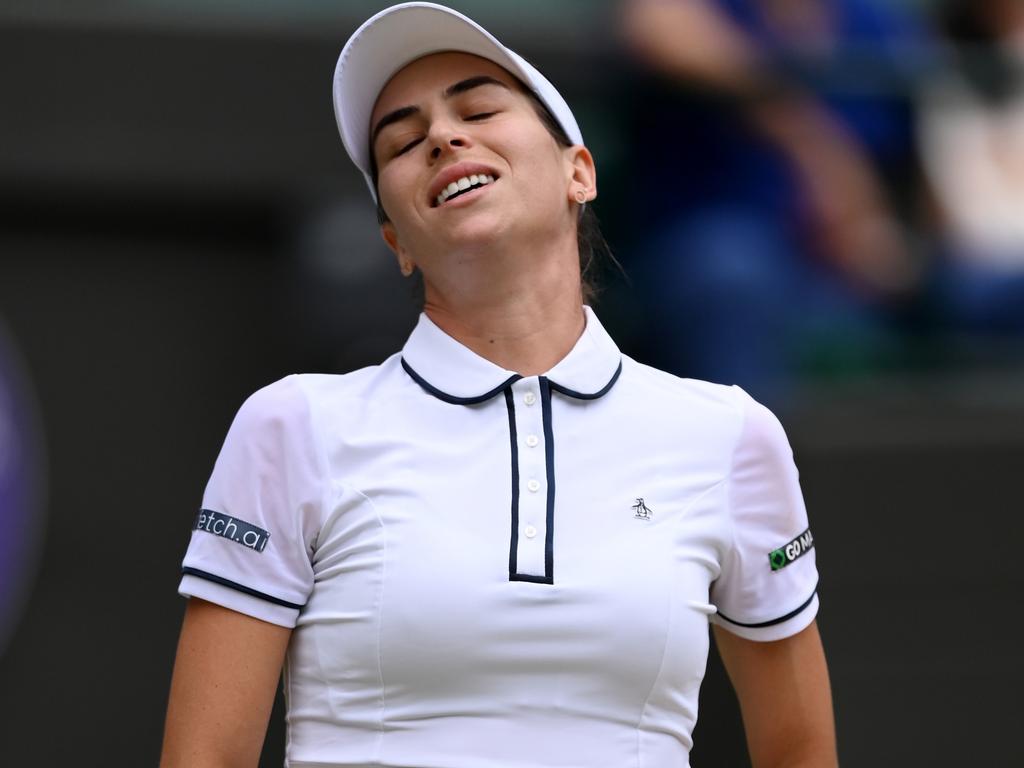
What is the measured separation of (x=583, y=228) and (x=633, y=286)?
169 centimetres

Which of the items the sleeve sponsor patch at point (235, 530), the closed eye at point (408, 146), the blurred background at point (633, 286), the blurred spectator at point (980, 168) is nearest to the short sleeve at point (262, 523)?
the sleeve sponsor patch at point (235, 530)

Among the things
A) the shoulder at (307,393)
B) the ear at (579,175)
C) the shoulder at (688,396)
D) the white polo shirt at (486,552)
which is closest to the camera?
the white polo shirt at (486,552)

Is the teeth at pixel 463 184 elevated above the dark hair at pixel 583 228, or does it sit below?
below

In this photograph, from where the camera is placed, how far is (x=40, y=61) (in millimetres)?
4117

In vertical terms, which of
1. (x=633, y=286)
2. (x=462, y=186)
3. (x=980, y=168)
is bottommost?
(x=462, y=186)

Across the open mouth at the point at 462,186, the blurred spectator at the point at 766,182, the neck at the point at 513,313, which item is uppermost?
the blurred spectator at the point at 766,182

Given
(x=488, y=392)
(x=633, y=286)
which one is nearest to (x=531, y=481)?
(x=488, y=392)

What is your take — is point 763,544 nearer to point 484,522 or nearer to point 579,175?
point 484,522

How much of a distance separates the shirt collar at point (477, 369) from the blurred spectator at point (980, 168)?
2389 mm

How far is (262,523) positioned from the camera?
5.16 feet

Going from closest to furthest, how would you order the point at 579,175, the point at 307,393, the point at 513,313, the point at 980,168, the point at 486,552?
the point at 486,552
the point at 307,393
the point at 513,313
the point at 579,175
the point at 980,168

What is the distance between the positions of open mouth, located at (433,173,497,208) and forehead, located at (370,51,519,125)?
4.9 inches

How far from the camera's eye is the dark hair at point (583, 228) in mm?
1815

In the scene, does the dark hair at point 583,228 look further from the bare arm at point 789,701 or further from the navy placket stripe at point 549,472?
the bare arm at point 789,701
